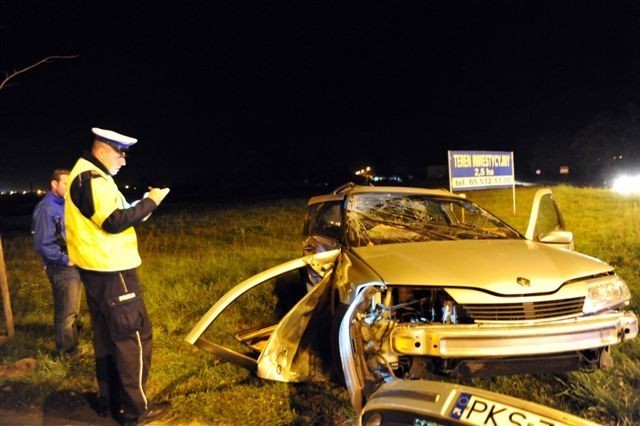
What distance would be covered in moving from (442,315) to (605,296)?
112 centimetres

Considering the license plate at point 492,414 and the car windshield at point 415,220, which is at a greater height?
the car windshield at point 415,220

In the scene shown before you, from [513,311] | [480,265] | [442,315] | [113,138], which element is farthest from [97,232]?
[513,311]

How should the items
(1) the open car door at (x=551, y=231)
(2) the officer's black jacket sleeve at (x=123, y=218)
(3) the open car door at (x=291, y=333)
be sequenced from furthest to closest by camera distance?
(1) the open car door at (x=551, y=231)
(3) the open car door at (x=291, y=333)
(2) the officer's black jacket sleeve at (x=123, y=218)

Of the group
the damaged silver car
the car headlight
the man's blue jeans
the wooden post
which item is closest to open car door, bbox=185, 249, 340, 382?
the damaged silver car

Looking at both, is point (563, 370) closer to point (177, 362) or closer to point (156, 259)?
point (177, 362)

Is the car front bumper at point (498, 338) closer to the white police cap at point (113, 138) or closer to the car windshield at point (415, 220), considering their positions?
the car windshield at point (415, 220)

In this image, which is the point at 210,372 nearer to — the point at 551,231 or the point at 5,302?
the point at 5,302

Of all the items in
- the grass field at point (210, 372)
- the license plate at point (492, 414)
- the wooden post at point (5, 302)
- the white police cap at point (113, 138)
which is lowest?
the grass field at point (210, 372)

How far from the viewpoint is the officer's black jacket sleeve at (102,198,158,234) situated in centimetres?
306

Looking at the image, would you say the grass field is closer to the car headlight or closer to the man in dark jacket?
the man in dark jacket

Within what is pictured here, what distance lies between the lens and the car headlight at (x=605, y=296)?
129 inches

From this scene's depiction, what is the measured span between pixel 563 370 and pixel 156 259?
7893 mm

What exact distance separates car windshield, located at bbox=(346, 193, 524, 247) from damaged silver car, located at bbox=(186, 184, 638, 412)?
0.68 ft

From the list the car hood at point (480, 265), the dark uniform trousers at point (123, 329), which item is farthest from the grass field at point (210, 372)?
the car hood at point (480, 265)
